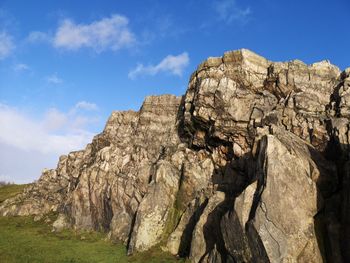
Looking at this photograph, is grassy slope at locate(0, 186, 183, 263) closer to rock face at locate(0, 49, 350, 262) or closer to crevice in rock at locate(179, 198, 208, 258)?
crevice in rock at locate(179, 198, 208, 258)

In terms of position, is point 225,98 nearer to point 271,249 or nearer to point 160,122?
point 160,122

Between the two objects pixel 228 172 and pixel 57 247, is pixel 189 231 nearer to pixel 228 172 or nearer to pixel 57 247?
pixel 228 172

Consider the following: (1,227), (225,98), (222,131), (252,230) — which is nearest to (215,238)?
(252,230)

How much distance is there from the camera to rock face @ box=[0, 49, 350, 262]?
31.8 m

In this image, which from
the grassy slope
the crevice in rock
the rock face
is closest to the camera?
the rock face

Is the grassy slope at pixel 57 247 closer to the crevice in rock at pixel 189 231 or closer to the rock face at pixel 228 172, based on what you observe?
the crevice in rock at pixel 189 231

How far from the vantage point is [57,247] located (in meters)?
53.0

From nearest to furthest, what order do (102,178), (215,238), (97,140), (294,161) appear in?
(294,161) → (215,238) → (102,178) → (97,140)

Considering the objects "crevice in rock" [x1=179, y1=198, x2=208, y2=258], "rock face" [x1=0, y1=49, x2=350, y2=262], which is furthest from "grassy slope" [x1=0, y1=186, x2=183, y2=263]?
"rock face" [x1=0, y1=49, x2=350, y2=262]

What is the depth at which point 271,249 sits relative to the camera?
98.5 feet

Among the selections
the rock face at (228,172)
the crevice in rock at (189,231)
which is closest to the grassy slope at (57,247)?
the crevice in rock at (189,231)

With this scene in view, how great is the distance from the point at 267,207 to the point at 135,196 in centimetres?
3237

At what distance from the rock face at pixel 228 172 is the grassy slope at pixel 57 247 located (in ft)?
8.47

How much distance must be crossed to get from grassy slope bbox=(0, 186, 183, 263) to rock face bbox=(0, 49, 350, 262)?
8.47 ft
